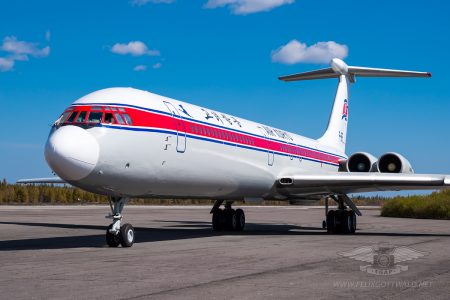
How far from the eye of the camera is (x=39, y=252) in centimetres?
1194

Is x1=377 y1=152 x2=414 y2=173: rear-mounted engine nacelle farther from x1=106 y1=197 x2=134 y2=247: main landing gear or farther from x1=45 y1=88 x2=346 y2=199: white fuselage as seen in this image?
x1=106 y1=197 x2=134 y2=247: main landing gear

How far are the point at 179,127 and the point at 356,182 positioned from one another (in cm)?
708

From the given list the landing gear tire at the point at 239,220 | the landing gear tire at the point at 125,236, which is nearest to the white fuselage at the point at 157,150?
the landing gear tire at the point at 125,236

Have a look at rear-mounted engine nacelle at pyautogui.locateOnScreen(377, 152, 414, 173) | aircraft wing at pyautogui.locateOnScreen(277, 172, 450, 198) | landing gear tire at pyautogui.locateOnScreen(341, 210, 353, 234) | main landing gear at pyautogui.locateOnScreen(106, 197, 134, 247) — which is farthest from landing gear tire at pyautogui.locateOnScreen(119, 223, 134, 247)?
rear-mounted engine nacelle at pyautogui.locateOnScreen(377, 152, 414, 173)

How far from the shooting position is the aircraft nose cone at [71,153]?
37.3ft

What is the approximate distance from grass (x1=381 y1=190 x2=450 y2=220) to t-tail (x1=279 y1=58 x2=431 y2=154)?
315 inches

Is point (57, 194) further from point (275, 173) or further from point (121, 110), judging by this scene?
point (121, 110)

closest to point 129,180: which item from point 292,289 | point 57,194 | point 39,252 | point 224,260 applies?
point 39,252

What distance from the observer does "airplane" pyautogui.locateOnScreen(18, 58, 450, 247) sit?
12.1 metres

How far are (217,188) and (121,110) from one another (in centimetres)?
444

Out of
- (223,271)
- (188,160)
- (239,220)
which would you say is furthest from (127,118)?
(239,220)

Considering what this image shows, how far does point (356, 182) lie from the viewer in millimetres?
19125

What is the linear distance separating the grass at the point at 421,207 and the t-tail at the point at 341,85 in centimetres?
800
